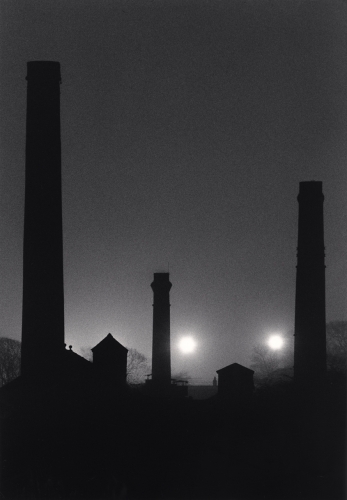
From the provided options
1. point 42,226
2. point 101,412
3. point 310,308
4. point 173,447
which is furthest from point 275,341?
point 173,447

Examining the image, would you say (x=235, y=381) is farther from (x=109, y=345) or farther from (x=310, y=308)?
(x=310, y=308)

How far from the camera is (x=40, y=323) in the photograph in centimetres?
2220

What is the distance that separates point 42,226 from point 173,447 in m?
6.49

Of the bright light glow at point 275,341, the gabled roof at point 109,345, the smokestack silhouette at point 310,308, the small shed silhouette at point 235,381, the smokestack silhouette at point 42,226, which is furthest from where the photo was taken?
the bright light glow at point 275,341

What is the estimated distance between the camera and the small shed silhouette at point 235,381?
103 ft

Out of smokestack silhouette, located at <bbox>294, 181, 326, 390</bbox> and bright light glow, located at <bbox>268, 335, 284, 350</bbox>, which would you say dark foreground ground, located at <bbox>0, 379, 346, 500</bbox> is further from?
bright light glow, located at <bbox>268, 335, 284, 350</bbox>

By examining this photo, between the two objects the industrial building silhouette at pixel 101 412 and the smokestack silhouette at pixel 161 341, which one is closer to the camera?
the industrial building silhouette at pixel 101 412

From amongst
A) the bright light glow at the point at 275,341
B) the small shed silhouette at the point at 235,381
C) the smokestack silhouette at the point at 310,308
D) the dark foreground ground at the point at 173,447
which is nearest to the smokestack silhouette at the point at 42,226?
the dark foreground ground at the point at 173,447

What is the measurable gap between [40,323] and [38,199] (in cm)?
319

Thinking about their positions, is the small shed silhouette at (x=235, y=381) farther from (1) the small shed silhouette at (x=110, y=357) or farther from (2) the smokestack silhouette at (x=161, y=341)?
(2) the smokestack silhouette at (x=161, y=341)

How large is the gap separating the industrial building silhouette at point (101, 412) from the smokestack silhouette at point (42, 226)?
0.08 ft

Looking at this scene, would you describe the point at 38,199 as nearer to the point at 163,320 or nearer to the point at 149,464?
the point at 149,464

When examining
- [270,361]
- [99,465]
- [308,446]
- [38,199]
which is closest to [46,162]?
[38,199]

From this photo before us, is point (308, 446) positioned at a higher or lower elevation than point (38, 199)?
lower
